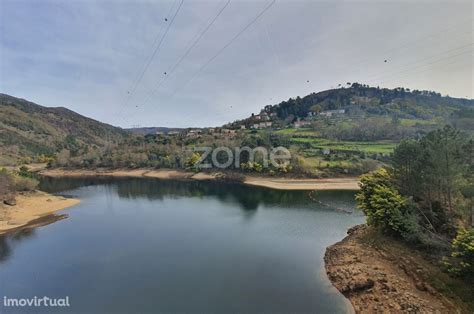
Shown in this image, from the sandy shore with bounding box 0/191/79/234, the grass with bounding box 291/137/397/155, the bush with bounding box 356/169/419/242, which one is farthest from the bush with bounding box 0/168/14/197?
the grass with bounding box 291/137/397/155

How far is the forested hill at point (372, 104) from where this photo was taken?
99.2m

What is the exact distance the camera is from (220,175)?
60750 millimetres

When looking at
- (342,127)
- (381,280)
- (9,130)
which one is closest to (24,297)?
(381,280)

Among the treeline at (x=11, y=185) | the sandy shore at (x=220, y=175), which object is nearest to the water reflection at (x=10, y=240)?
the treeline at (x=11, y=185)

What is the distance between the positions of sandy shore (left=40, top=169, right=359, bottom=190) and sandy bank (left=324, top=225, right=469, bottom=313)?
28.7 meters

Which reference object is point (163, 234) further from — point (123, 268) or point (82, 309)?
point (82, 309)

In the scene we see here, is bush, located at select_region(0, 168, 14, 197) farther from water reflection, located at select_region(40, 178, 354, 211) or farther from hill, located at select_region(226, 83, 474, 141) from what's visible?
hill, located at select_region(226, 83, 474, 141)

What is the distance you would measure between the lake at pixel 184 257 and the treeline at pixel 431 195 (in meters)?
5.56

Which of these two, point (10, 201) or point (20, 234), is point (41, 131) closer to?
point (10, 201)

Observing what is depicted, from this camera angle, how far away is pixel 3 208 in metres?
32.9

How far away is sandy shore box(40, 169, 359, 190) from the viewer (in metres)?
48.8

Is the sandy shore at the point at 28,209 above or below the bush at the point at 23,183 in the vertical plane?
below

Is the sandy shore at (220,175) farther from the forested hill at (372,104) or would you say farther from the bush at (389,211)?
the forested hill at (372,104)

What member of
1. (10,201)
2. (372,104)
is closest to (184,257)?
(10,201)
